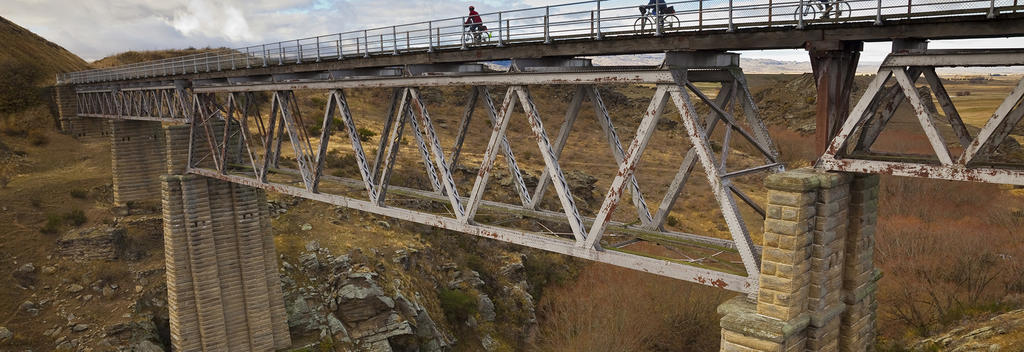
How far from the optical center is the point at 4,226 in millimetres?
28141

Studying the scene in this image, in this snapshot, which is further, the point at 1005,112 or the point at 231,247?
the point at 231,247

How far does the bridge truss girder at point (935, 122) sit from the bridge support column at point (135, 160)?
3174 centimetres

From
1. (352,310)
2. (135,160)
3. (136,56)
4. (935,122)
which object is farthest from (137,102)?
(136,56)

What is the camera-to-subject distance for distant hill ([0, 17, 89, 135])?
133 ft

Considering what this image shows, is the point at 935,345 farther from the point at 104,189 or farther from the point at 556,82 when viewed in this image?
the point at 104,189

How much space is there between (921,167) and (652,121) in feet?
11.4

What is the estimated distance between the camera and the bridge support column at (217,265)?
22312 millimetres

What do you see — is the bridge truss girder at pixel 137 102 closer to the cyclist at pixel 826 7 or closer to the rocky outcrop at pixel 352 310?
the rocky outcrop at pixel 352 310

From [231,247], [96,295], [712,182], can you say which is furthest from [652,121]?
[96,295]

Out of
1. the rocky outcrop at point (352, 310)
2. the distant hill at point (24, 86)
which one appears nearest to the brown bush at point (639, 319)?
the rocky outcrop at point (352, 310)

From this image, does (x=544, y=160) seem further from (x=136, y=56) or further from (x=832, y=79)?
(x=136, y=56)

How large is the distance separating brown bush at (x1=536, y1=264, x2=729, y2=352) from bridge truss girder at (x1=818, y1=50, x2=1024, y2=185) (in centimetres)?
2000

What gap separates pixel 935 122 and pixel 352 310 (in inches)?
932

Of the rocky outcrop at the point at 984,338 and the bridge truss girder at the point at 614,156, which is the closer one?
the bridge truss girder at the point at 614,156
